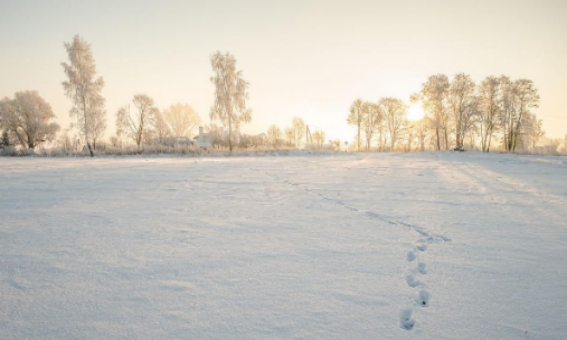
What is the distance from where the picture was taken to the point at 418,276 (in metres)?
1.94

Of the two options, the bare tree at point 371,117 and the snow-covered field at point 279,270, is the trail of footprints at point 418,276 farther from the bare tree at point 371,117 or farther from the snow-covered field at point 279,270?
the bare tree at point 371,117

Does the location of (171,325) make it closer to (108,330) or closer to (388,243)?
(108,330)

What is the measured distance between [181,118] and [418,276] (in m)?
48.3

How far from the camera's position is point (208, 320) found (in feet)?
4.72

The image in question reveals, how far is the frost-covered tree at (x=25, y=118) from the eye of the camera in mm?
31062

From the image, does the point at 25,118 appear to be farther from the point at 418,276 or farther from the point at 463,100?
the point at 463,100

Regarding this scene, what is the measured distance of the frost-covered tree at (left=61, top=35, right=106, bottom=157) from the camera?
1959cm

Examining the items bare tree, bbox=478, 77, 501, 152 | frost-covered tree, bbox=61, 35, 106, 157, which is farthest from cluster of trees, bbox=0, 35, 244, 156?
bare tree, bbox=478, 77, 501, 152

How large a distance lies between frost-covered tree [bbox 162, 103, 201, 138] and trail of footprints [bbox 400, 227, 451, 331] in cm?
4648

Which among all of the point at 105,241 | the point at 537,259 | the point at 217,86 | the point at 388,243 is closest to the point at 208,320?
the point at 105,241

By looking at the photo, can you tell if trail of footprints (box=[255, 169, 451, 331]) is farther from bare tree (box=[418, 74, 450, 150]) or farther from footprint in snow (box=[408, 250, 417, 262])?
bare tree (box=[418, 74, 450, 150])

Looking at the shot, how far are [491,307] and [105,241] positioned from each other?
3039 millimetres

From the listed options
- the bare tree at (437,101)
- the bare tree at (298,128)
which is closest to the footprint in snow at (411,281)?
the bare tree at (437,101)

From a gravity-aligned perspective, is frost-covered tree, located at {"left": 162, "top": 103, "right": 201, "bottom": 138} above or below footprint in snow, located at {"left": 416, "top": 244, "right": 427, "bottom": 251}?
above
